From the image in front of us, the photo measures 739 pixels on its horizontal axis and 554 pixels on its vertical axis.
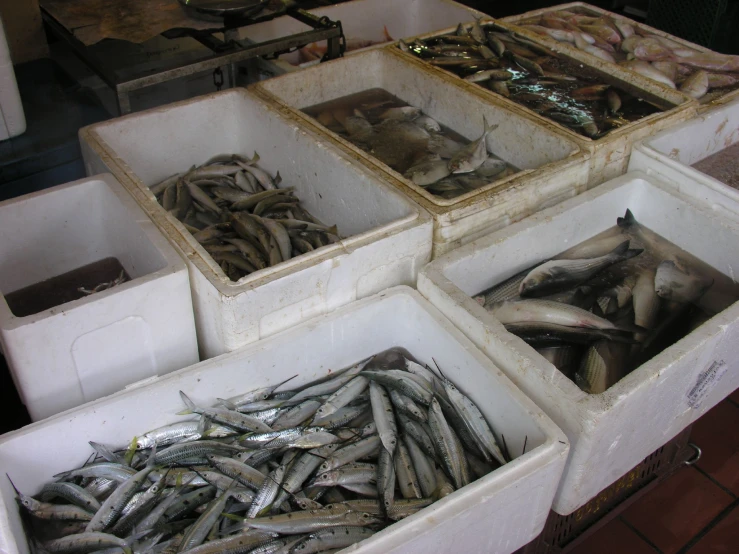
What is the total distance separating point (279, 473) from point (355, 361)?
621mm

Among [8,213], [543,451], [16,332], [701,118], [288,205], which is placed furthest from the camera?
[701,118]

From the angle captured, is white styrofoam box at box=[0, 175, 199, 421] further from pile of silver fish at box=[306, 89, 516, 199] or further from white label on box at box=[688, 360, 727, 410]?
white label on box at box=[688, 360, 727, 410]

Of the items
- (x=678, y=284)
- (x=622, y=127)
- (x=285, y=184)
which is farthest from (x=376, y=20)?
(x=678, y=284)

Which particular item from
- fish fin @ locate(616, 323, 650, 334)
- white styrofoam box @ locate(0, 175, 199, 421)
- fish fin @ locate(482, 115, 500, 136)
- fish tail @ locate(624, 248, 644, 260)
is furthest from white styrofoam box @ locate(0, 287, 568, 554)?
fish fin @ locate(482, 115, 500, 136)

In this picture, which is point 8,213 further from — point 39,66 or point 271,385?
point 39,66

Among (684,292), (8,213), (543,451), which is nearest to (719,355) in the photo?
(684,292)

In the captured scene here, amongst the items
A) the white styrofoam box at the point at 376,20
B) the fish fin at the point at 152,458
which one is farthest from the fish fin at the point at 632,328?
the white styrofoam box at the point at 376,20

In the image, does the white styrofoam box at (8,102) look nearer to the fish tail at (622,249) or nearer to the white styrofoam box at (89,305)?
the white styrofoam box at (89,305)

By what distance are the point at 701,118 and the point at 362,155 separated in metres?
1.76

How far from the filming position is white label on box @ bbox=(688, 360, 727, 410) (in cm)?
232

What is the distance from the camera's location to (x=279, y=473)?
2.03m

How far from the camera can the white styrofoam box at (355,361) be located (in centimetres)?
175

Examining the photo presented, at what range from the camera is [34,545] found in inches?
74.5

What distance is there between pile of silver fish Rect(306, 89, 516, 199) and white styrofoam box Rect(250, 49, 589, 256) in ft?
0.21
